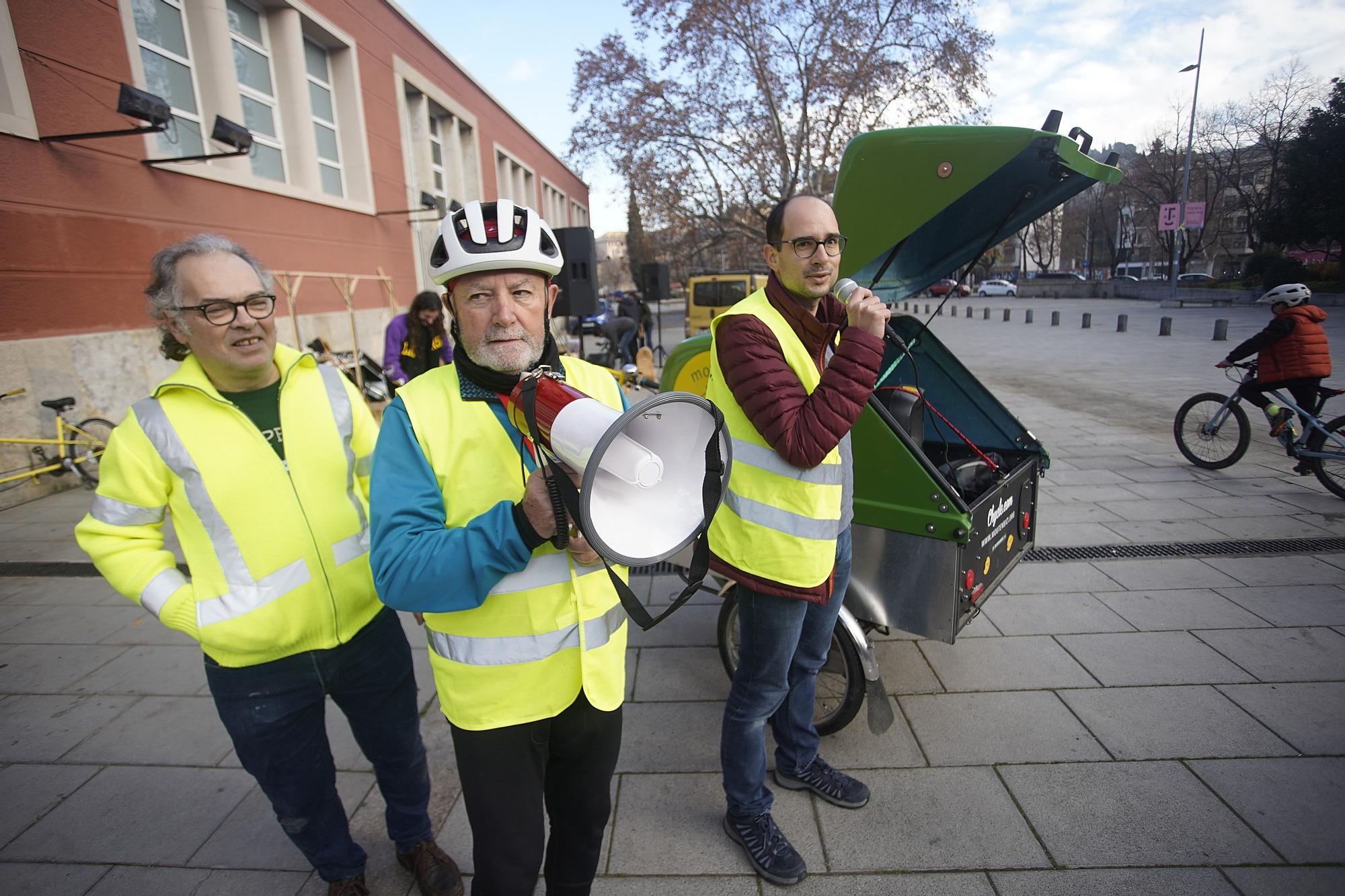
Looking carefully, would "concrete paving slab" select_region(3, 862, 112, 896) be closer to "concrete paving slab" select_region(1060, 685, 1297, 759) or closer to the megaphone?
the megaphone

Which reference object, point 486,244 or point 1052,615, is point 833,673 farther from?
point 486,244

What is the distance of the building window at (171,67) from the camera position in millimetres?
8867

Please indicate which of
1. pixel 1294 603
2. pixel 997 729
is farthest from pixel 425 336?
pixel 1294 603

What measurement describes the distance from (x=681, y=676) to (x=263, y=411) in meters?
2.25

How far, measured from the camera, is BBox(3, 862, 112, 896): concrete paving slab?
218 centimetres

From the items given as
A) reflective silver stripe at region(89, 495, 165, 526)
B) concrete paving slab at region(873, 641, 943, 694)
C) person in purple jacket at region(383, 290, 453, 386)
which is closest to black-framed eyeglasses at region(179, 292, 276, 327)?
reflective silver stripe at region(89, 495, 165, 526)

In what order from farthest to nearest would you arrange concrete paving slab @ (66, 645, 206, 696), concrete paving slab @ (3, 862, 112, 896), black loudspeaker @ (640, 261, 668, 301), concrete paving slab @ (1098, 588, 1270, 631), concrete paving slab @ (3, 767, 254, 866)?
1. black loudspeaker @ (640, 261, 668, 301)
2. concrete paving slab @ (1098, 588, 1270, 631)
3. concrete paving slab @ (66, 645, 206, 696)
4. concrete paving slab @ (3, 767, 254, 866)
5. concrete paving slab @ (3, 862, 112, 896)

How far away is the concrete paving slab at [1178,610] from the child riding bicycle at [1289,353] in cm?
294

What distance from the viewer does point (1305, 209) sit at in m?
26.2

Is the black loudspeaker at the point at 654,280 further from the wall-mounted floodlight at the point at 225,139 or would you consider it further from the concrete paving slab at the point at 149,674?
the concrete paving slab at the point at 149,674

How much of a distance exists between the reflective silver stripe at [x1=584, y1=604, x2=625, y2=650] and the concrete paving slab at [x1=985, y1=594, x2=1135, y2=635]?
2.79m

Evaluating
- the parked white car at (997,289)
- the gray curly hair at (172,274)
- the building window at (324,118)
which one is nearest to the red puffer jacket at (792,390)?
the gray curly hair at (172,274)

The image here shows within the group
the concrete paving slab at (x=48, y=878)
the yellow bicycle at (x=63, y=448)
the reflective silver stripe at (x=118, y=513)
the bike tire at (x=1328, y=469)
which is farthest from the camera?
the yellow bicycle at (x=63, y=448)

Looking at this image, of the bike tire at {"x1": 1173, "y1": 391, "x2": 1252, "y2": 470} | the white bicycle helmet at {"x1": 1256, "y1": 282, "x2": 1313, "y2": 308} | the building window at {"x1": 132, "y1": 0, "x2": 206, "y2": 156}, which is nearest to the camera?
the white bicycle helmet at {"x1": 1256, "y1": 282, "x2": 1313, "y2": 308}
